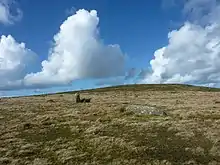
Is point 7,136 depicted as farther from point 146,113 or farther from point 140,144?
point 146,113

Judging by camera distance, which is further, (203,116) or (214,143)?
(203,116)

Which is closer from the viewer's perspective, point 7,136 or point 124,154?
point 124,154

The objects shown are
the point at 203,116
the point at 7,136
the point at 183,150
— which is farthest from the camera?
the point at 203,116

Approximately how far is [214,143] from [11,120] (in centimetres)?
2754

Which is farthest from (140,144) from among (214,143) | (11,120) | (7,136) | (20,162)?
(11,120)

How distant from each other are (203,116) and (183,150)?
1809 centimetres

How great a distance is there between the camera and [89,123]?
3962 cm

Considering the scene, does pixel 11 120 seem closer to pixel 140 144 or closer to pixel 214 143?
pixel 140 144

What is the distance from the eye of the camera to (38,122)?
4159 cm

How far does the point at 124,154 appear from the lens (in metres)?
26.0

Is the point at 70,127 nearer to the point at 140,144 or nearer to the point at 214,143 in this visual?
the point at 140,144

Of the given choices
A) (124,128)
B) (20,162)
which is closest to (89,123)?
(124,128)

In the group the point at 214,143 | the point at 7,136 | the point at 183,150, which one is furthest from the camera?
the point at 7,136

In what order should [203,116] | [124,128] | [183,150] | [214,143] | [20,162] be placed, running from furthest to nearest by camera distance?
1. [203,116]
2. [124,128]
3. [214,143]
4. [183,150]
5. [20,162]
